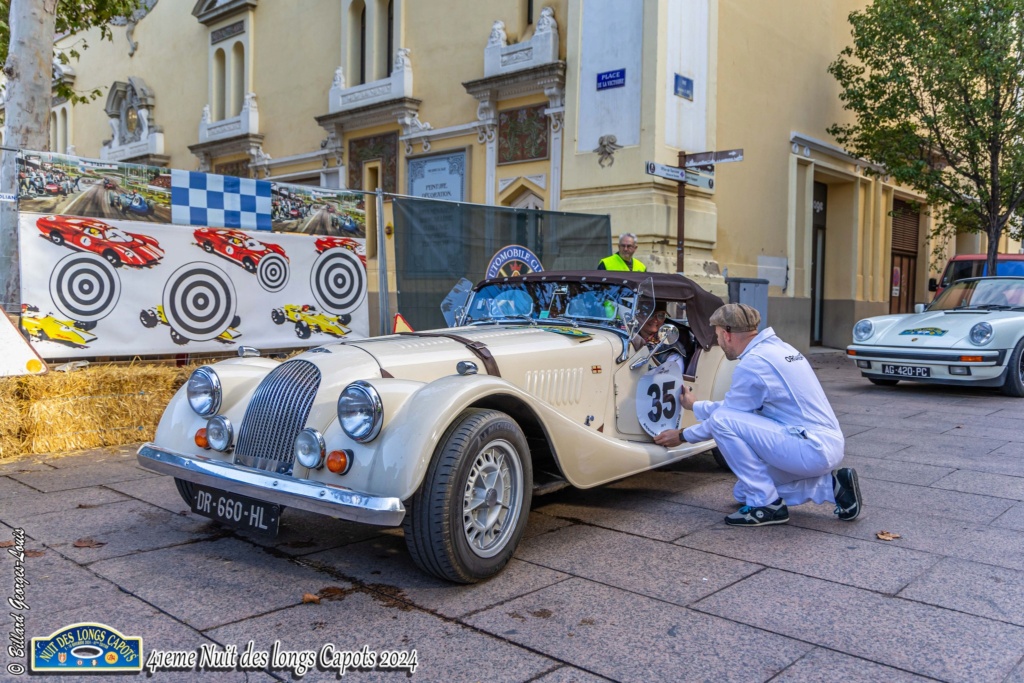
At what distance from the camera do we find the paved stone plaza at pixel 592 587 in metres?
2.90

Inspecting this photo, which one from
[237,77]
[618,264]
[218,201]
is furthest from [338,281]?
[237,77]

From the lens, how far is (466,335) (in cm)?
482

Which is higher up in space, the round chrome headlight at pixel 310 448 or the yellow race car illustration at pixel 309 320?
the yellow race car illustration at pixel 309 320

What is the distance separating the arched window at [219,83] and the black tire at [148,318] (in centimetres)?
1658

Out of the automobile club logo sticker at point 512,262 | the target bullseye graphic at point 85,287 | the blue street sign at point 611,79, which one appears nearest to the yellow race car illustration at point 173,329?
the target bullseye graphic at point 85,287

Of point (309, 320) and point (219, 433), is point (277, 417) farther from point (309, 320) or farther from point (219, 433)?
point (309, 320)

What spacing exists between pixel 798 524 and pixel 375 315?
682 cm

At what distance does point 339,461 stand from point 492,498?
28.6 inches

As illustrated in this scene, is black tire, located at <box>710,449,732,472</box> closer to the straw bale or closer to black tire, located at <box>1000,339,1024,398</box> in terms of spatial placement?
the straw bale

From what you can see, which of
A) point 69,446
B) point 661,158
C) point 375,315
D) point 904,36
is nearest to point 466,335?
point 69,446

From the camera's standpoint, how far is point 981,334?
949 cm

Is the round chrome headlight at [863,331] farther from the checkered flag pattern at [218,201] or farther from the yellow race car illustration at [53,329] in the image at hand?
the yellow race car illustration at [53,329]

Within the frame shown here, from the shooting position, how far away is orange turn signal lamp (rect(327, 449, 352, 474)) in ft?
11.4

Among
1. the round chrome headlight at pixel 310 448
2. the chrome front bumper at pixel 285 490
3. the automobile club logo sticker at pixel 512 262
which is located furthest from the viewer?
the automobile club logo sticker at pixel 512 262
